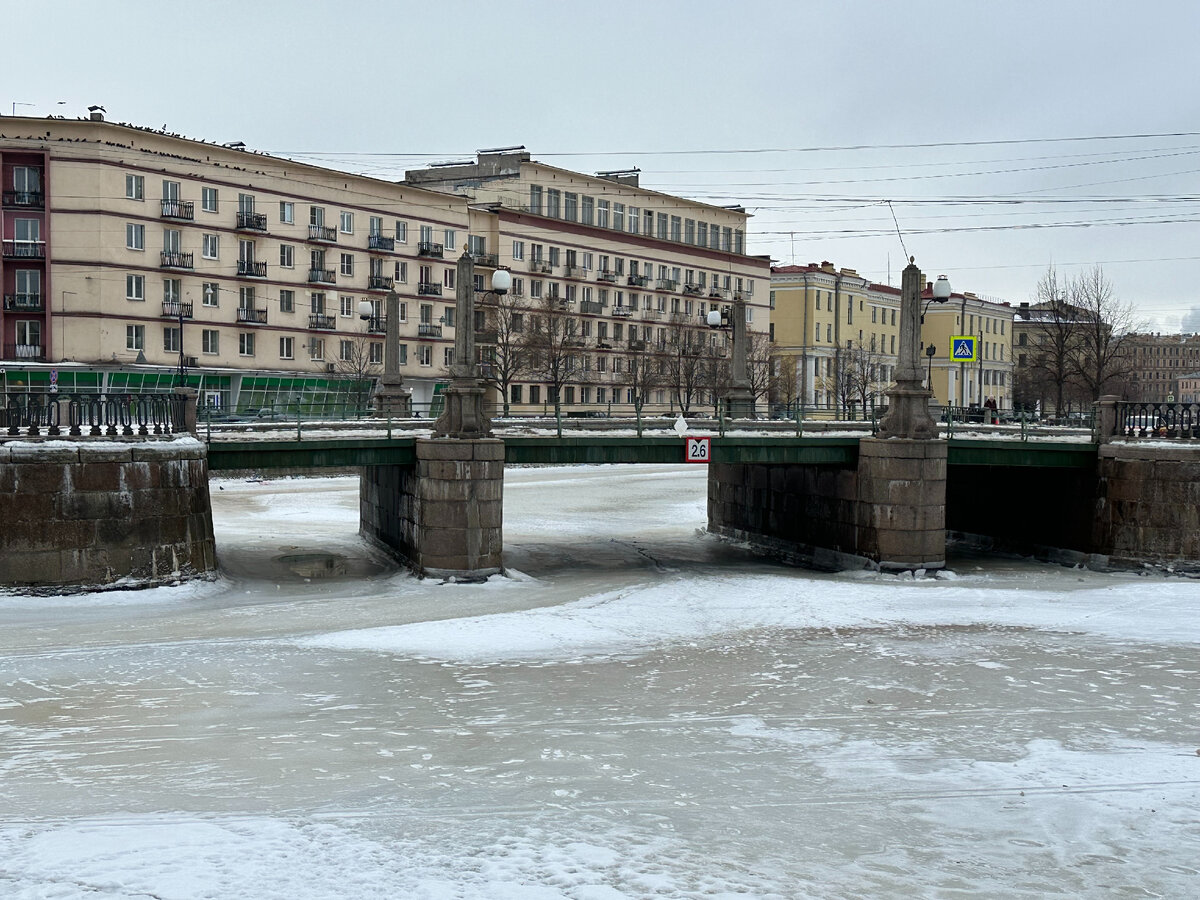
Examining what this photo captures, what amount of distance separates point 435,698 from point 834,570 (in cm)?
1976

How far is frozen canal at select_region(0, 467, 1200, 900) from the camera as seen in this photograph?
1230cm

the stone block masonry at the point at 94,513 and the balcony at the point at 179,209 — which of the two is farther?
the balcony at the point at 179,209

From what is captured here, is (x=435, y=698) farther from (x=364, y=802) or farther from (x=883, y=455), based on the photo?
(x=883, y=455)

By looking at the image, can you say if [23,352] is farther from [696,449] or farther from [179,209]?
[696,449]

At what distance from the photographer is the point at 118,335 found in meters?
61.1

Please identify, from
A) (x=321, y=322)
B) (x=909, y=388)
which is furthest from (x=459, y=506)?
(x=321, y=322)

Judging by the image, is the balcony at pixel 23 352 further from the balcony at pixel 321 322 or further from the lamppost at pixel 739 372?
the lamppost at pixel 739 372

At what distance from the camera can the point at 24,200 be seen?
5859 cm

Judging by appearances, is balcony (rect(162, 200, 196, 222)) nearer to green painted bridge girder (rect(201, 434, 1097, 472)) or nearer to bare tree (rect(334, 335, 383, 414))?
bare tree (rect(334, 335, 383, 414))

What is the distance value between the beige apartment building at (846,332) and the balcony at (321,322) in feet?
117

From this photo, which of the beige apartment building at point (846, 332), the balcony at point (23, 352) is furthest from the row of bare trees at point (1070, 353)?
the balcony at point (23, 352)

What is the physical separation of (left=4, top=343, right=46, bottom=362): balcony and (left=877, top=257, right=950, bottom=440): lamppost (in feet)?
138

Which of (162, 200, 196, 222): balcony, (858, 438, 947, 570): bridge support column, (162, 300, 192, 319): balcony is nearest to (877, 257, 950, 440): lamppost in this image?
(858, 438, 947, 570): bridge support column

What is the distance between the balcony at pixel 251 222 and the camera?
65.9 m
